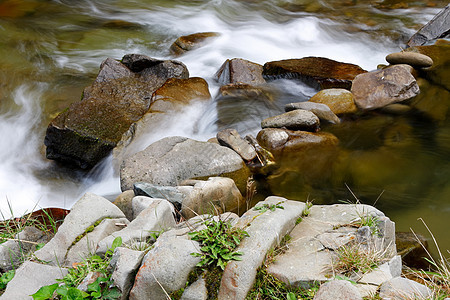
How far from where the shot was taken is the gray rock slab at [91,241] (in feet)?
11.9

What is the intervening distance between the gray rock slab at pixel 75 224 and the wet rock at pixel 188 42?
728 cm

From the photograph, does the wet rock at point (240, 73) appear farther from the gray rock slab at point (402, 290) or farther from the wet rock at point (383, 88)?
the gray rock slab at point (402, 290)

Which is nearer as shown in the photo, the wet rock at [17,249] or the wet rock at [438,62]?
the wet rock at [17,249]

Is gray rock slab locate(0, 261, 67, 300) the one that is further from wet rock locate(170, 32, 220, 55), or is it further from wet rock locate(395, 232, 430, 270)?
wet rock locate(170, 32, 220, 55)

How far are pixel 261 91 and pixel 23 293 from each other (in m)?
6.33

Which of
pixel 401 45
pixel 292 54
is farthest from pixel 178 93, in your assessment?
pixel 401 45

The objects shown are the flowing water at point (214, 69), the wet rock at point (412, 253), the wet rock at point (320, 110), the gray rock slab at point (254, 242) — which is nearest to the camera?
the gray rock slab at point (254, 242)

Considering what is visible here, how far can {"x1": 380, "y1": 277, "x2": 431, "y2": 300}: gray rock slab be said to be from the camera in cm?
272

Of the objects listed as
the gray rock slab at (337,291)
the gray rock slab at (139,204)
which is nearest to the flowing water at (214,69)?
the gray rock slab at (139,204)

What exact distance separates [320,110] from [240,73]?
7.28ft

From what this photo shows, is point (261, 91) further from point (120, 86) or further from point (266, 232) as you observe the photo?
point (266, 232)

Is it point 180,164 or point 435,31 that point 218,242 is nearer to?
point 180,164

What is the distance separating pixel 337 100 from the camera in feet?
26.8

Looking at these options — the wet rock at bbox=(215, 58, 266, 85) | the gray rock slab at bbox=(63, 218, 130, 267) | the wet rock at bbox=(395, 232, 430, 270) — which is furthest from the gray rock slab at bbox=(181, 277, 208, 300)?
the wet rock at bbox=(215, 58, 266, 85)
